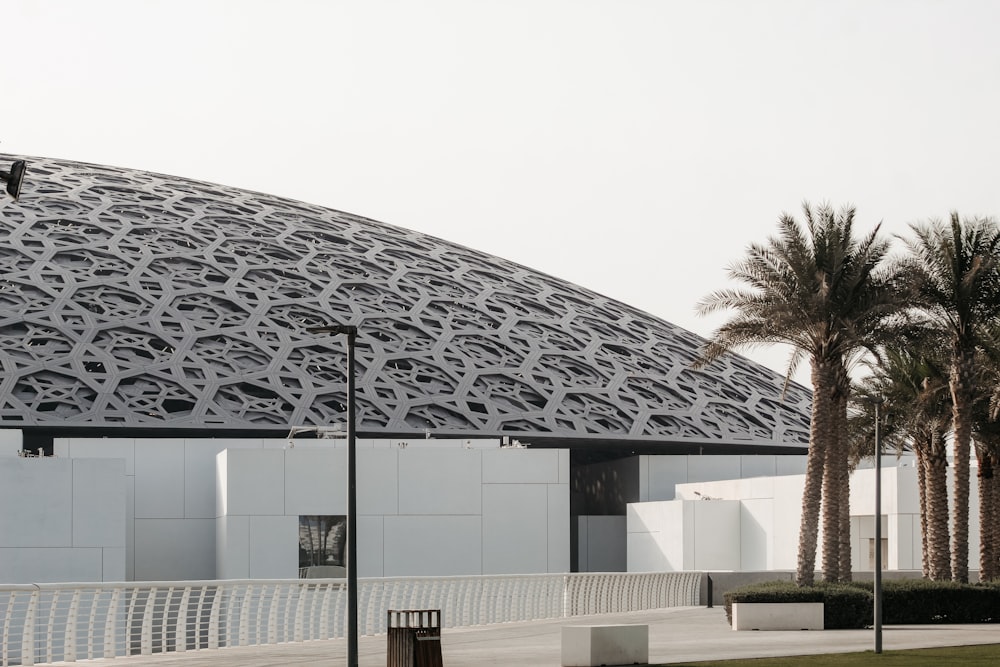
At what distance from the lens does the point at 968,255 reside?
33781 millimetres

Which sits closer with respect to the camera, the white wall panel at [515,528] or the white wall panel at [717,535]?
the white wall panel at [515,528]

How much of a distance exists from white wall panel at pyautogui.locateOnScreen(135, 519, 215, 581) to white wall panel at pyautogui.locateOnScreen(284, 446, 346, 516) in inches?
143

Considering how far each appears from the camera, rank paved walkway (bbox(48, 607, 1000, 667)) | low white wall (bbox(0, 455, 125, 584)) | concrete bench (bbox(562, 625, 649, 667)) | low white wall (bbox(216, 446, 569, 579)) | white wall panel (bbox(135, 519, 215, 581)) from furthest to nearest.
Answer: white wall panel (bbox(135, 519, 215, 581)) < low white wall (bbox(216, 446, 569, 579)) < low white wall (bbox(0, 455, 125, 584)) < paved walkway (bbox(48, 607, 1000, 667)) < concrete bench (bbox(562, 625, 649, 667))

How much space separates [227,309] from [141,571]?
1052 centimetres

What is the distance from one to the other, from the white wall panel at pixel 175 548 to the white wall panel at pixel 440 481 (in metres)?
5.65

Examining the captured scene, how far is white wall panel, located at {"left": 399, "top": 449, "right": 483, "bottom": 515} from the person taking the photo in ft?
133

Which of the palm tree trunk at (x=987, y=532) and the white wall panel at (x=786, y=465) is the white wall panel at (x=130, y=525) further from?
the palm tree trunk at (x=987, y=532)

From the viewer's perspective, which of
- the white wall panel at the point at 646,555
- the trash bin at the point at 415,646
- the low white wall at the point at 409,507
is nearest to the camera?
the trash bin at the point at 415,646

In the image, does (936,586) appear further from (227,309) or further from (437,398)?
(227,309)

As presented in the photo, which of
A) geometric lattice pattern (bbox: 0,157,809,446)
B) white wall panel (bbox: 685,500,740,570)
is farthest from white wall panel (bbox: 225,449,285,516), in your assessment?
white wall panel (bbox: 685,500,740,570)

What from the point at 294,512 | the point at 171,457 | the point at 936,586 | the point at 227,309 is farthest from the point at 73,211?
the point at 936,586

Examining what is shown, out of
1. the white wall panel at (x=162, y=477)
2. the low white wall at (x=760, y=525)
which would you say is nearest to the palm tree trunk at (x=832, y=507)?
the low white wall at (x=760, y=525)

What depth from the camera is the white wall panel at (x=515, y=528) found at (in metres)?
41.2

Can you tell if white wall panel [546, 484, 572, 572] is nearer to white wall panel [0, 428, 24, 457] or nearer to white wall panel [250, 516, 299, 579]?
white wall panel [250, 516, 299, 579]
